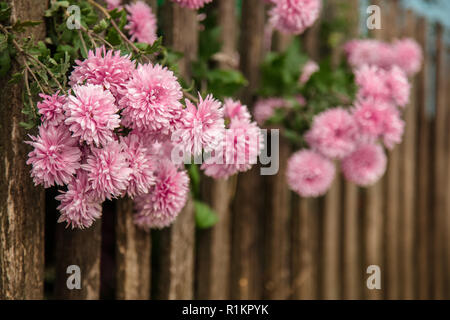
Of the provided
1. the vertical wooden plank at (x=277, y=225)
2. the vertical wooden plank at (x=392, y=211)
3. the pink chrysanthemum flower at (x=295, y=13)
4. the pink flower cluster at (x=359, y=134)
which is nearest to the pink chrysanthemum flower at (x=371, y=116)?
the pink flower cluster at (x=359, y=134)

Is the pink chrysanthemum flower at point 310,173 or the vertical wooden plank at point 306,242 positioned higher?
the pink chrysanthemum flower at point 310,173

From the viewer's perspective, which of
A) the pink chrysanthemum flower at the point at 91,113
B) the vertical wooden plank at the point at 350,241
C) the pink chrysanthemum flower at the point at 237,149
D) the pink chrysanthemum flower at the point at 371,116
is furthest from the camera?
the vertical wooden plank at the point at 350,241

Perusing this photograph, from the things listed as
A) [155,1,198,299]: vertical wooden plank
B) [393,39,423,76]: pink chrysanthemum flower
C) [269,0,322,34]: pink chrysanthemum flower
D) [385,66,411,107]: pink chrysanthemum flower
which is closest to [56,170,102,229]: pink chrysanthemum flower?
[155,1,198,299]: vertical wooden plank

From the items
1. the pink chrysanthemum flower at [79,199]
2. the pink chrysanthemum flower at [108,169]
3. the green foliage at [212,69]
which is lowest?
the pink chrysanthemum flower at [79,199]

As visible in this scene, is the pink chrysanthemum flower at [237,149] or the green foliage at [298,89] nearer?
the pink chrysanthemum flower at [237,149]

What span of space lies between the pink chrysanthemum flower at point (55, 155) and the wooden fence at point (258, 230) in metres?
0.24

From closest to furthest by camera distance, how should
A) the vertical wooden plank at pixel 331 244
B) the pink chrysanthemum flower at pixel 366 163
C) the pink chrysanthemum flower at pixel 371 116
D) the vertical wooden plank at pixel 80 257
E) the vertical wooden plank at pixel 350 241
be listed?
1. the vertical wooden plank at pixel 80 257
2. the pink chrysanthemum flower at pixel 371 116
3. the pink chrysanthemum flower at pixel 366 163
4. the vertical wooden plank at pixel 331 244
5. the vertical wooden plank at pixel 350 241

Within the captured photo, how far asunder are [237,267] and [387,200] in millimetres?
1018

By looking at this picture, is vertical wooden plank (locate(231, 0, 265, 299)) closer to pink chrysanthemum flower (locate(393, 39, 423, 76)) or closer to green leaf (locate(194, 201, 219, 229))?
green leaf (locate(194, 201, 219, 229))

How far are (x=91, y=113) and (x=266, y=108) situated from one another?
2.91ft

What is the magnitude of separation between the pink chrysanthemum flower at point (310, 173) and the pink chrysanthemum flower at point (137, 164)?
2.00 ft

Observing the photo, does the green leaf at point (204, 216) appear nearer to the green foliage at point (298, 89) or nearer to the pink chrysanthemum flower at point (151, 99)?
the green foliage at point (298, 89)

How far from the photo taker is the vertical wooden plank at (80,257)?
1109 mm
